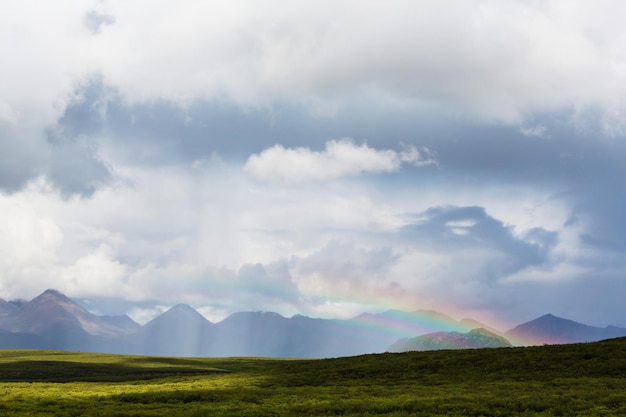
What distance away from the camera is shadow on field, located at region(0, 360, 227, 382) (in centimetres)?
11788

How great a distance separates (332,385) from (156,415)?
31.8m

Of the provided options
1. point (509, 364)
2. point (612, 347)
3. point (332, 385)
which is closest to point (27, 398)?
point (332, 385)

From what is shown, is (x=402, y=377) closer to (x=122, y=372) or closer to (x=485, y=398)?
(x=485, y=398)

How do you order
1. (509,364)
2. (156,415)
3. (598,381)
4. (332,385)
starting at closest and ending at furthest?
(156,415)
(598,381)
(332,385)
(509,364)

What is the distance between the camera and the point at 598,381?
6719 cm

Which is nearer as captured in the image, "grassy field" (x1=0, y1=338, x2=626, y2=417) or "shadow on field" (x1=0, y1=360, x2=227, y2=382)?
"grassy field" (x1=0, y1=338, x2=626, y2=417)

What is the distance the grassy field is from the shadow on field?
1321 inches

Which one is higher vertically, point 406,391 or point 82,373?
point 406,391

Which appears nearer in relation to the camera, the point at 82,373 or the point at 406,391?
the point at 406,391

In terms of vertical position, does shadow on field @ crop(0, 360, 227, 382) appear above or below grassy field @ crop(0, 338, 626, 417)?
below

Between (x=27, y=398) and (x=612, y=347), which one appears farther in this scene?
(x=612, y=347)

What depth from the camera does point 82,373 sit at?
13412 centimetres

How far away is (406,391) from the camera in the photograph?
2640 inches

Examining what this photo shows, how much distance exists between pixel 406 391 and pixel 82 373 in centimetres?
9484
